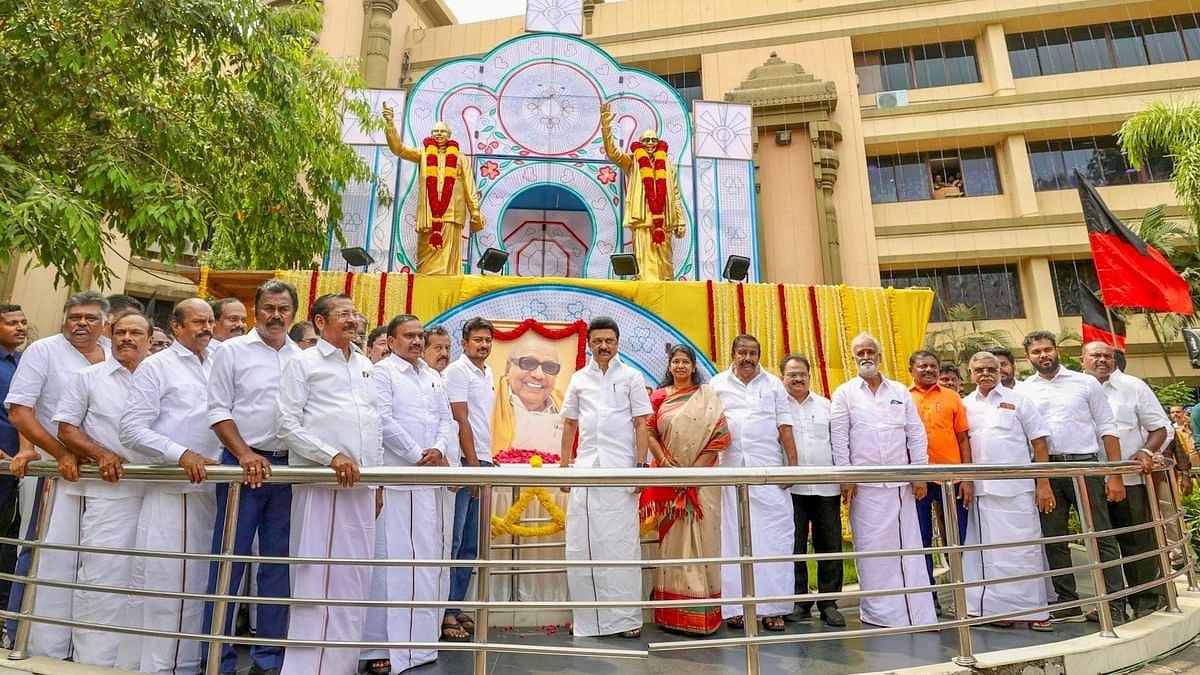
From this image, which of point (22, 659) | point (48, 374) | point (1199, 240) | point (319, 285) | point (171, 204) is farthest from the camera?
point (1199, 240)

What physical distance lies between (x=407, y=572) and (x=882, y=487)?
7.73ft

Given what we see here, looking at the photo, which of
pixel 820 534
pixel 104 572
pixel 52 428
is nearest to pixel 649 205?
pixel 820 534

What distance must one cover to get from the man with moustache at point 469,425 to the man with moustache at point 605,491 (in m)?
0.48

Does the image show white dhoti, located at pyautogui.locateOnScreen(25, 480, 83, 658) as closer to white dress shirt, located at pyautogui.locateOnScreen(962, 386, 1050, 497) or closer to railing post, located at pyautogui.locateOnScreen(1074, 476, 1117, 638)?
railing post, located at pyautogui.locateOnScreen(1074, 476, 1117, 638)

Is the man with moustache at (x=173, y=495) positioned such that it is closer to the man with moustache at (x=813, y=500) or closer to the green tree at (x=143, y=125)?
the green tree at (x=143, y=125)

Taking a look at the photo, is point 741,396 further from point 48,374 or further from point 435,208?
point 435,208

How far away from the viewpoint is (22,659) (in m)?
2.47

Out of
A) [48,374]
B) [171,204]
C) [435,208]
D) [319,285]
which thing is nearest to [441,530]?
[48,374]

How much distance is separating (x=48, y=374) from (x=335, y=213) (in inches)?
208

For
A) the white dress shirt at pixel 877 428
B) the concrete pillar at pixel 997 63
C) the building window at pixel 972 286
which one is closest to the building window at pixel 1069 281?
the building window at pixel 972 286

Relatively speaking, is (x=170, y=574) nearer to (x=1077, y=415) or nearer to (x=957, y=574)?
(x=957, y=574)

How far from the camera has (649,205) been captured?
328 inches

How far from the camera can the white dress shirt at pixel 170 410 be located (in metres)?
2.48

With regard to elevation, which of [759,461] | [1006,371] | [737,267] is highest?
[737,267]
